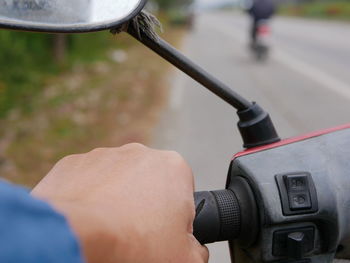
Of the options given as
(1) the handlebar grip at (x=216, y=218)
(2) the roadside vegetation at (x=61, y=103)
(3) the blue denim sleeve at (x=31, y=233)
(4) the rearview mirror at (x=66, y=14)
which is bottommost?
(2) the roadside vegetation at (x=61, y=103)

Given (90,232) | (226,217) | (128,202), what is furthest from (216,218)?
(90,232)

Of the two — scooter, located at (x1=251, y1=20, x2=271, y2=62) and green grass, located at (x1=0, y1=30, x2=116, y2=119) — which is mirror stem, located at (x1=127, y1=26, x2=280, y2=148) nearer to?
green grass, located at (x1=0, y1=30, x2=116, y2=119)

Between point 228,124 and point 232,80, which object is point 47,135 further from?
point 232,80

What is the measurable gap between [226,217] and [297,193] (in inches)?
5.4

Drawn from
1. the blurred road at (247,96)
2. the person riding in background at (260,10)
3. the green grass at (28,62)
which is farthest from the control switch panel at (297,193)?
the person riding in background at (260,10)

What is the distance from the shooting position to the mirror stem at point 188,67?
1001mm

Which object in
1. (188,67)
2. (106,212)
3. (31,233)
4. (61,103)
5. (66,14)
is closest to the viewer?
(31,233)

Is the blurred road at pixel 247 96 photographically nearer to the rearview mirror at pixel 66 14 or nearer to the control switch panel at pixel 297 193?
the control switch panel at pixel 297 193

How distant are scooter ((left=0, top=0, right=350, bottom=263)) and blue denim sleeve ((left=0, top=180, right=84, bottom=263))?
406mm

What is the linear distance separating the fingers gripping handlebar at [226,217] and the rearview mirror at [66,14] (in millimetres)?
359

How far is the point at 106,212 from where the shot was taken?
2.22 ft

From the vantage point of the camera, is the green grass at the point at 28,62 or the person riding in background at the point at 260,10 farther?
the person riding in background at the point at 260,10

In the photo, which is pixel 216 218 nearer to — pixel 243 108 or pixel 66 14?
pixel 243 108

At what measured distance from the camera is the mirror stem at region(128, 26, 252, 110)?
1001 mm
